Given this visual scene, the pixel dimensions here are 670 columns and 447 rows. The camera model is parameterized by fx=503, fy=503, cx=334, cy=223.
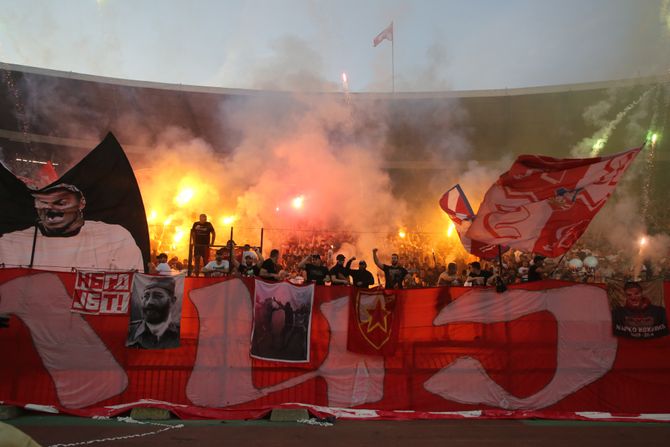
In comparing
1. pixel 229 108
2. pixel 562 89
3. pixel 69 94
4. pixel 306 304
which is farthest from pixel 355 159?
pixel 306 304

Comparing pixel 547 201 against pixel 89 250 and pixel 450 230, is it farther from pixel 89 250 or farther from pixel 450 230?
pixel 450 230

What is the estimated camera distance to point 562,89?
1566 centimetres

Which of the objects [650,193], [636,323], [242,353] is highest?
[650,193]

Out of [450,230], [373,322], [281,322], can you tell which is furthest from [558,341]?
[450,230]

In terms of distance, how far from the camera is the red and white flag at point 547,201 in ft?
18.0

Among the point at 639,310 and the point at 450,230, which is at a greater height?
the point at 450,230

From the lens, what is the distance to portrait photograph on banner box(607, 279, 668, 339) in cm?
510

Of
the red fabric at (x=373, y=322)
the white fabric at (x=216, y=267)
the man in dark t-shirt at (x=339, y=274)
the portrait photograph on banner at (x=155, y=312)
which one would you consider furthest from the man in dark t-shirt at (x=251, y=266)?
the red fabric at (x=373, y=322)

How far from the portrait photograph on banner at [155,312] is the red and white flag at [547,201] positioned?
3.34 meters

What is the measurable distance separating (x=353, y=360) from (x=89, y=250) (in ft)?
10.4

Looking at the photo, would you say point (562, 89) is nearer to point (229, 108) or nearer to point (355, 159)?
point (355, 159)

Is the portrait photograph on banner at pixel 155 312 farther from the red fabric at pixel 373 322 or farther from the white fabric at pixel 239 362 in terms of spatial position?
the red fabric at pixel 373 322

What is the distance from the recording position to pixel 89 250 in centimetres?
560

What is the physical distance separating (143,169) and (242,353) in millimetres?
12770
